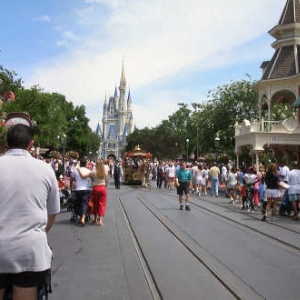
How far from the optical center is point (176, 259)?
840 cm

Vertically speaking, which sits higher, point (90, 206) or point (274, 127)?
point (274, 127)

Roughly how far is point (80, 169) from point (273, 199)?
6144mm

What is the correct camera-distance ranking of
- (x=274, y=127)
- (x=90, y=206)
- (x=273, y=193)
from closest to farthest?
1. (x=90, y=206)
2. (x=273, y=193)
3. (x=274, y=127)

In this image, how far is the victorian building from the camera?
3156cm

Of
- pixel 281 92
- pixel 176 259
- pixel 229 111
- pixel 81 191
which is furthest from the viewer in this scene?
pixel 229 111

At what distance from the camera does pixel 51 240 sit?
10352 mm

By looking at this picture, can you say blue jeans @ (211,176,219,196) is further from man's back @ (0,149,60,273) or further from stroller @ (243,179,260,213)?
man's back @ (0,149,60,273)

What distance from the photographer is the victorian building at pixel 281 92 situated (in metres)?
31.6

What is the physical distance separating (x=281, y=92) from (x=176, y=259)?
28843 millimetres

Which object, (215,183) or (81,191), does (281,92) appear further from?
(81,191)

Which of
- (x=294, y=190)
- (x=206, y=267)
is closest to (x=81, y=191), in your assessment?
(x=206, y=267)

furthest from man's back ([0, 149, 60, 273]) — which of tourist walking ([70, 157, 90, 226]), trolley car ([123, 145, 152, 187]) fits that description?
trolley car ([123, 145, 152, 187])

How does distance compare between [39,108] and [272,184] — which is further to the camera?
[39,108]

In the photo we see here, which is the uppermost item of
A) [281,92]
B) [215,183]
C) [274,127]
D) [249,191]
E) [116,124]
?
[116,124]
